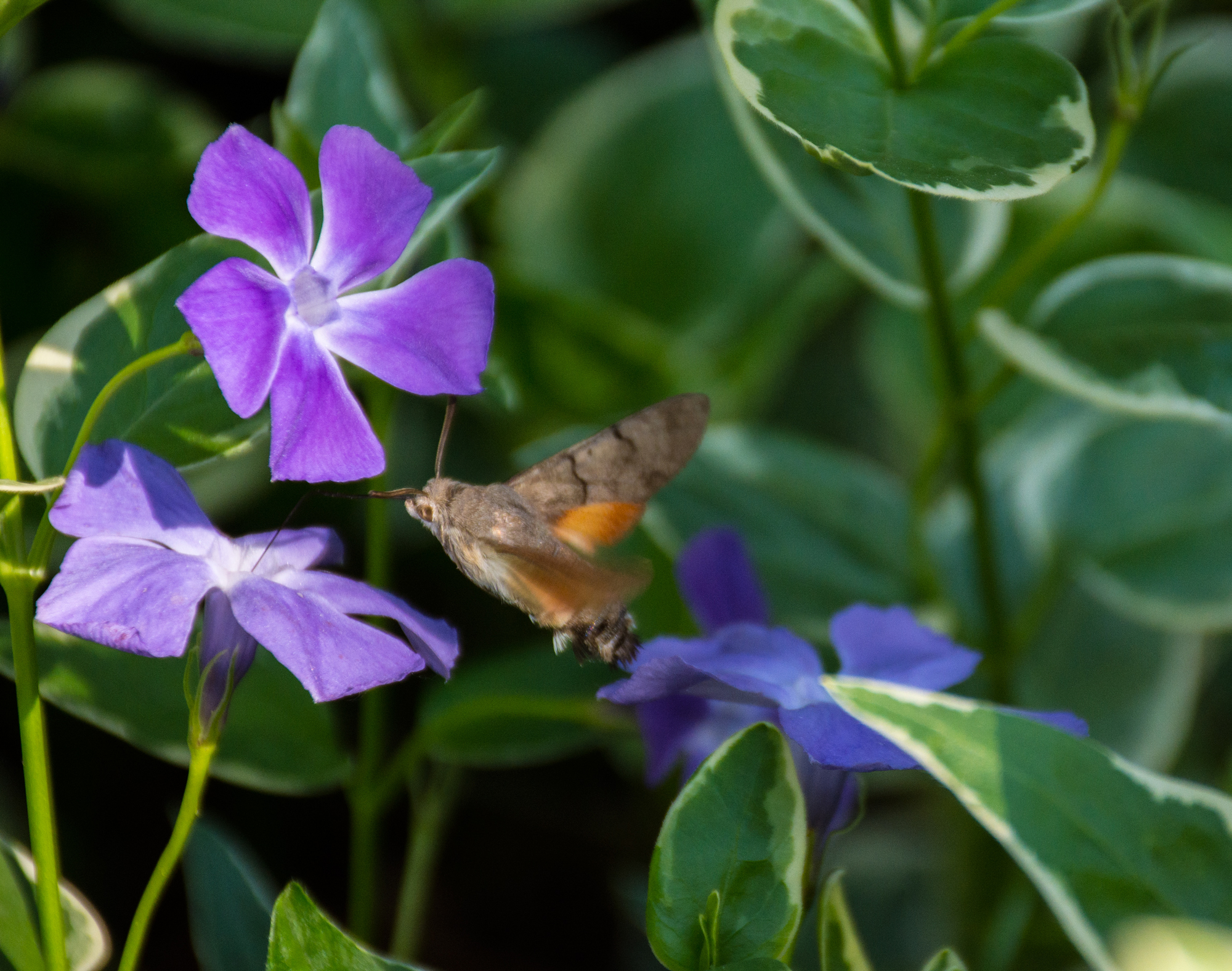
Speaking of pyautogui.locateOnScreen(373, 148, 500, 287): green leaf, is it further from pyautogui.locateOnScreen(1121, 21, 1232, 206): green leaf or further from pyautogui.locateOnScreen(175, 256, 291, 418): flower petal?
pyautogui.locateOnScreen(1121, 21, 1232, 206): green leaf

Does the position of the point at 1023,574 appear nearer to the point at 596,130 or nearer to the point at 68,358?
the point at 596,130

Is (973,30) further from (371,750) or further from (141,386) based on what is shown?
(371,750)

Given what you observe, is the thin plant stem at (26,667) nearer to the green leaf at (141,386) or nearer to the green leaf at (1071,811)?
the green leaf at (141,386)

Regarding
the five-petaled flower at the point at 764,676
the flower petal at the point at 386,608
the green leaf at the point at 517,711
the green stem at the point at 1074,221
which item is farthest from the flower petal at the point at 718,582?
the green stem at the point at 1074,221

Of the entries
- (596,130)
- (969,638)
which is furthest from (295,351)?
(596,130)

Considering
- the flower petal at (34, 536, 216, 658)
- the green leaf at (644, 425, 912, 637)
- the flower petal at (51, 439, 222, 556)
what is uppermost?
the flower petal at (51, 439, 222, 556)

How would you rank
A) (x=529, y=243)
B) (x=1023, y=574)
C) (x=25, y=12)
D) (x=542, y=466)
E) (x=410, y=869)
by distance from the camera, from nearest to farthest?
(x=25, y=12)
(x=542, y=466)
(x=410, y=869)
(x=1023, y=574)
(x=529, y=243)

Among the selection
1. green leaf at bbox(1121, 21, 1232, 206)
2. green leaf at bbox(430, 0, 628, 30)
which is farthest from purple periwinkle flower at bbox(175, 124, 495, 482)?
green leaf at bbox(1121, 21, 1232, 206)
